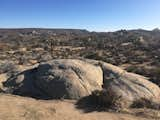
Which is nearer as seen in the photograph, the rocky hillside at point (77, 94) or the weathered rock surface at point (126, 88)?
the rocky hillside at point (77, 94)

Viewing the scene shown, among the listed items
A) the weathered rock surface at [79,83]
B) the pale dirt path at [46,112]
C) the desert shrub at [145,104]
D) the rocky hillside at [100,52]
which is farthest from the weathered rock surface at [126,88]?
the rocky hillside at [100,52]

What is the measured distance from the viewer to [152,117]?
1007cm

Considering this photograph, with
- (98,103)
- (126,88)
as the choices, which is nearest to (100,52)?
(126,88)

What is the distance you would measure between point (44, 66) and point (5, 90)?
95.0 inches

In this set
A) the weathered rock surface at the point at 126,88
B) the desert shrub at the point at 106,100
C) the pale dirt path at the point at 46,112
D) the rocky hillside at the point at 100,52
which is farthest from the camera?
the rocky hillside at the point at 100,52

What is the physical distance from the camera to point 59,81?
498 inches

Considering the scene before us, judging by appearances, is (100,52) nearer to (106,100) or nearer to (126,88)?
(126,88)

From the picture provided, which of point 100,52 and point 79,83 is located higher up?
point 79,83

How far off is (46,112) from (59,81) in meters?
2.65

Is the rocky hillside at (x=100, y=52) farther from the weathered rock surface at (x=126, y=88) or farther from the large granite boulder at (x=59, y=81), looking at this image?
the large granite boulder at (x=59, y=81)

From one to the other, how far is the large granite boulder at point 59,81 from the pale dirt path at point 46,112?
83 cm

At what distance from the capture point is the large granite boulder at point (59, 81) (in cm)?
1231

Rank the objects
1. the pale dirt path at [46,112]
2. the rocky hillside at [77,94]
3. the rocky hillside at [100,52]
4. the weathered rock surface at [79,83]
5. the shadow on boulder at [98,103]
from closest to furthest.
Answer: the pale dirt path at [46,112], the rocky hillside at [77,94], the shadow on boulder at [98,103], the weathered rock surface at [79,83], the rocky hillside at [100,52]

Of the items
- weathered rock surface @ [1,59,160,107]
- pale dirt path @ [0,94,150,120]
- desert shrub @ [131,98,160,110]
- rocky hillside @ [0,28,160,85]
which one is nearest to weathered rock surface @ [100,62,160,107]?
weathered rock surface @ [1,59,160,107]
